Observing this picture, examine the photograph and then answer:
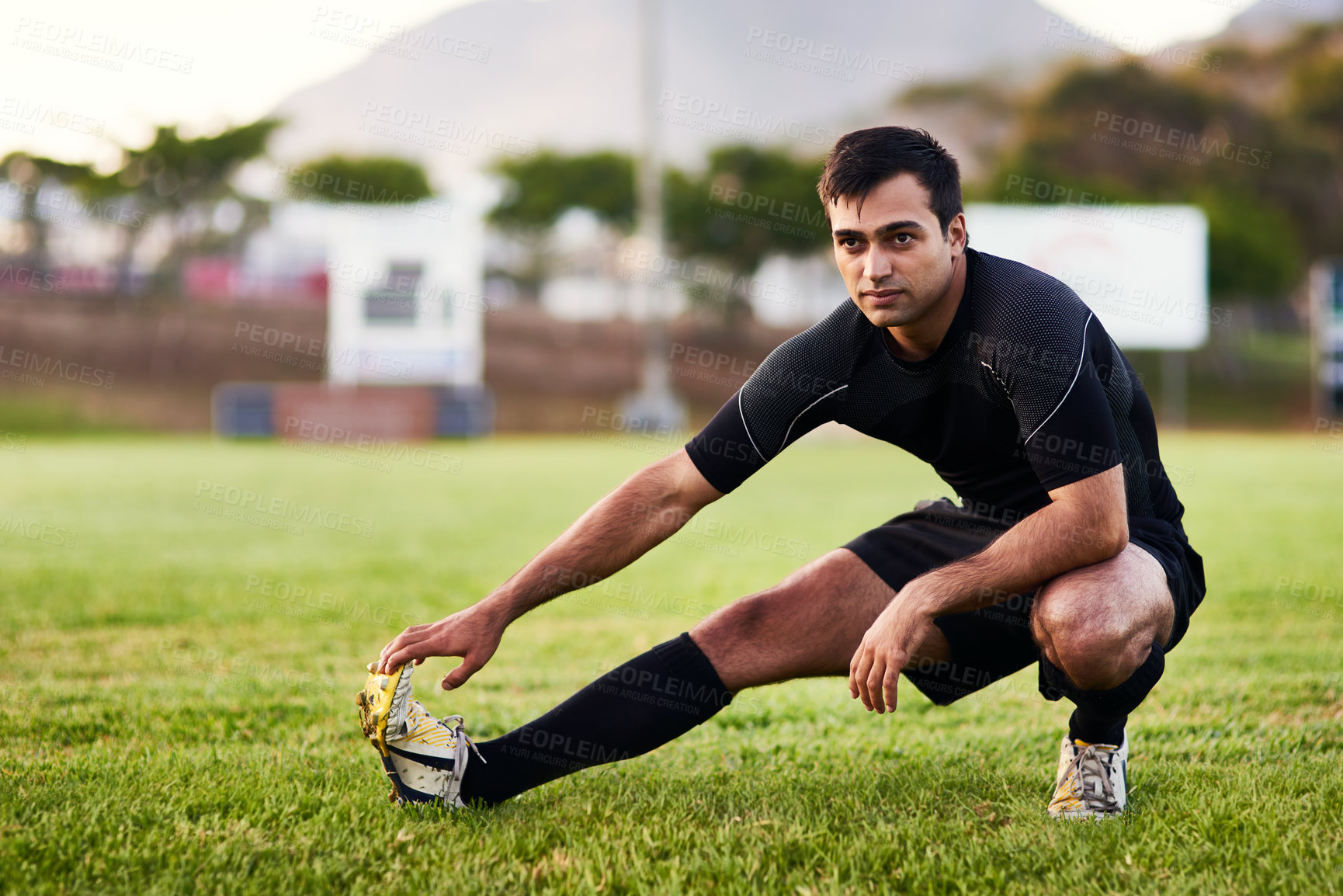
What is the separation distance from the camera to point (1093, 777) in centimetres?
236

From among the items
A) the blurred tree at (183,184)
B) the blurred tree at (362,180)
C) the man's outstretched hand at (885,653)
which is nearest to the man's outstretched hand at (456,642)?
the man's outstretched hand at (885,653)

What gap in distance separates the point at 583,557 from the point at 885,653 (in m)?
0.68

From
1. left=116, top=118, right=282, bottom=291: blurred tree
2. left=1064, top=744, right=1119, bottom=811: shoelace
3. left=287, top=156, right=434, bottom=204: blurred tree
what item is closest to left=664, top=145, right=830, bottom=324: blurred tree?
left=287, top=156, right=434, bottom=204: blurred tree

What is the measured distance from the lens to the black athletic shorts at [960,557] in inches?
94.5

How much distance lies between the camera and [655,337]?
25.2 m

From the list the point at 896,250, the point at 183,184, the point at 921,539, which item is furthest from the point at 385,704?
the point at 183,184

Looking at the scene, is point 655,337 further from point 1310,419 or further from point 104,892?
point 104,892

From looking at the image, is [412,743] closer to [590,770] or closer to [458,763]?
[458,763]

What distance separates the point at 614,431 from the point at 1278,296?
71.1 ft

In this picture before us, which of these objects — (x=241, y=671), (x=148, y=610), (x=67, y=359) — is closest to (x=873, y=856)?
(x=241, y=671)

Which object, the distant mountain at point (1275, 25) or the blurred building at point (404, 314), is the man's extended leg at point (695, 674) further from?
the distant mountain at point (1275, 25)

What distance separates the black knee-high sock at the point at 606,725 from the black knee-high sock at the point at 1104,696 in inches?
27.0

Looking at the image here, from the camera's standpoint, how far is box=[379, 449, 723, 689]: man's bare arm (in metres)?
2.24

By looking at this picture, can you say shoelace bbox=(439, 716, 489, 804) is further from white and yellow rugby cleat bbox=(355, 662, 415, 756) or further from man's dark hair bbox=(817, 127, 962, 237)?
man's dark hair bbox=(817, 127, 962, 237)
